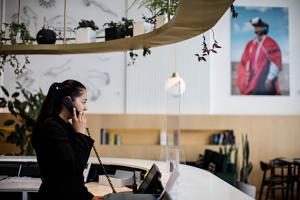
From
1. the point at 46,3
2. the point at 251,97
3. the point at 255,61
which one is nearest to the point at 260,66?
the point at 255,61

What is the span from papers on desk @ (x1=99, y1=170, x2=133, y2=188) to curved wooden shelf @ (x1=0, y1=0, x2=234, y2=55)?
1.09 metres

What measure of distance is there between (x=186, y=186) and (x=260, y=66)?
21.1ft

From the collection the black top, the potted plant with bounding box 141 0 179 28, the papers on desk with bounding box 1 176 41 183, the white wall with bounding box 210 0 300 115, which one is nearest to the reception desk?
the papers on desk with bounding box 1 176 41 183

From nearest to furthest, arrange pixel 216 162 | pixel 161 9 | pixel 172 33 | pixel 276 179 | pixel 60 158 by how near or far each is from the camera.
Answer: pixel 60 158
pixel 172 33
pixel 161 9
pixel 216 162
pixel 276 179

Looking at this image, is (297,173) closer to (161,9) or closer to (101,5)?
(101,5)

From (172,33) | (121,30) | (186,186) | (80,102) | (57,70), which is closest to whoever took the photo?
(186,186)

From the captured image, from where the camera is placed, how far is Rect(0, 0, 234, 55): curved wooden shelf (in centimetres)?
196

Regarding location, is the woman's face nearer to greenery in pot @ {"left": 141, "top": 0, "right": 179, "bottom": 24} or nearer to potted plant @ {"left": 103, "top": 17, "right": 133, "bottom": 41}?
greenery in pot @ {"left": 141, "top": 0, "right": 179, "bottom": 24}

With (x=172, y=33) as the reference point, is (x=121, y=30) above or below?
above

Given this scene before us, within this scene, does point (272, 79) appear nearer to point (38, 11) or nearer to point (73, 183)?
point (38, 11)

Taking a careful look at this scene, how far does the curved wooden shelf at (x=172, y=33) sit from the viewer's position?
6.43 feet

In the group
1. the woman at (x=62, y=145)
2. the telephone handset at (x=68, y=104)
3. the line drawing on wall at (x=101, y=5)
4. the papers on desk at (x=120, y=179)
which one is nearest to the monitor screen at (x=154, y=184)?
the woman at (x=62, y=145)

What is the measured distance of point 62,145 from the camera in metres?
2.05

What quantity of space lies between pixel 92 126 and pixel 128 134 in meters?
0.92
